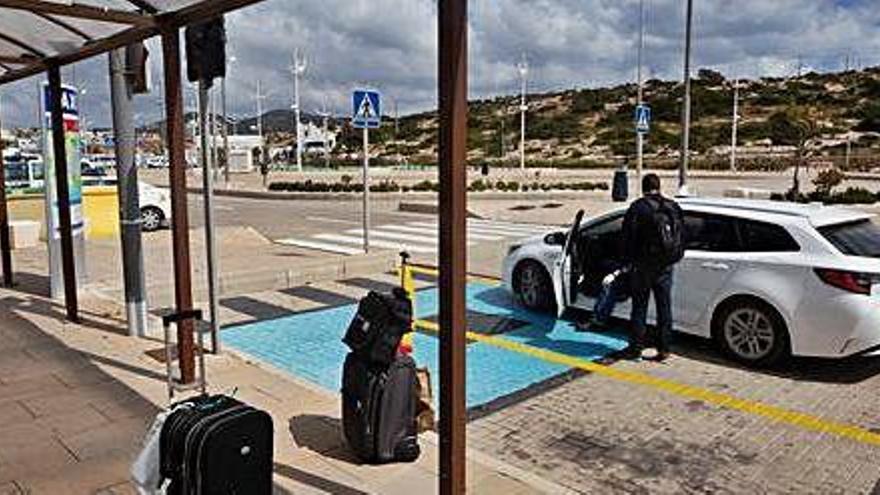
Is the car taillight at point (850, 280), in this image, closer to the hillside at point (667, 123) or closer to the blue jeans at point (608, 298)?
the blue jeans at point (608, 298)

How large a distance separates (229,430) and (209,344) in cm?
405

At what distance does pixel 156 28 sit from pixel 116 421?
9.40 ft

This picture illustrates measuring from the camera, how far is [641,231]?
6336 millimetres

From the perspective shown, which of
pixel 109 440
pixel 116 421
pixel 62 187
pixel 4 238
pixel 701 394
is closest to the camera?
pixel 109 440

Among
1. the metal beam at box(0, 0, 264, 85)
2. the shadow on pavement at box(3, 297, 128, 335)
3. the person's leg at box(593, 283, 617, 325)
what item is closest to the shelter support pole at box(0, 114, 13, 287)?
the shadow on pavement at box(3, 297, 128, 335)

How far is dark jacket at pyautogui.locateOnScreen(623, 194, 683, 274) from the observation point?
630 cm

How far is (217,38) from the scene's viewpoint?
19.0 ft

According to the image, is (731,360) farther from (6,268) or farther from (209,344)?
(6,268)

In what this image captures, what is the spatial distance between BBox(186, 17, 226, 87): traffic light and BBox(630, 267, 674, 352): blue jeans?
4085 millimetres

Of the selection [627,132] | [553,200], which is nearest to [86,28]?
[553,200]

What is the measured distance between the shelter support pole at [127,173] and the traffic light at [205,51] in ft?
3.90

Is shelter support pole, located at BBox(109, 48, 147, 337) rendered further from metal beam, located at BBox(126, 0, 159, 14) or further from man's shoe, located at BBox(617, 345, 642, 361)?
man's shoe, located at BBox(617, 345, 642, 361)

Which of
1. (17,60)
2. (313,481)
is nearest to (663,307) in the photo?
(313,481)

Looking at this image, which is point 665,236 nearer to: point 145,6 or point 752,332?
point 752,332
